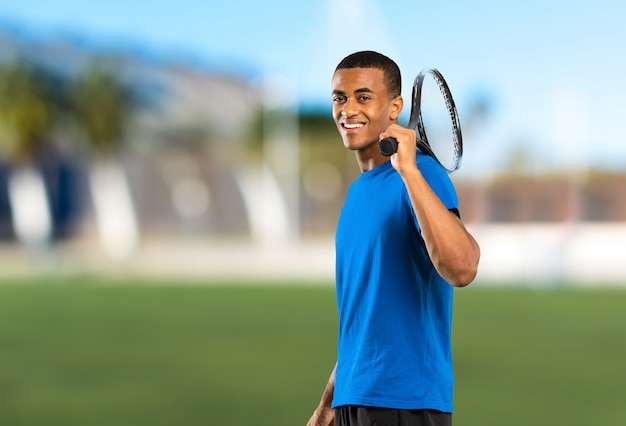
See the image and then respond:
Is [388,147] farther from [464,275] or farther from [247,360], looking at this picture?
[247,360]

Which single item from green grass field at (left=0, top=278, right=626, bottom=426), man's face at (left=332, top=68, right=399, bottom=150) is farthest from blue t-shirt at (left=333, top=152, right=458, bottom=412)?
green grass field at (left=0, top=278, right=626, bottom=426)

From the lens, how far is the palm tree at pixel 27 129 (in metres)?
53.6

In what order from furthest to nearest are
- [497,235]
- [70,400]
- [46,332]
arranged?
[497,235]
[46,332]
[70,400]

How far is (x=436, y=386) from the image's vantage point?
9.73ft

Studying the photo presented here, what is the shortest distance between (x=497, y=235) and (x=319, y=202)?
36999mm

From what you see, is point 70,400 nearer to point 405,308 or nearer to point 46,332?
point 46,332

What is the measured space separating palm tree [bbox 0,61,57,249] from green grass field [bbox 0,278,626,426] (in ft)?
107

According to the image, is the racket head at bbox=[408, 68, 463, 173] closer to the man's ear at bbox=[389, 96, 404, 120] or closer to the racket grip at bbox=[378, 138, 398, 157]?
the man's ear at bbox=[389, 96, 404, 120]

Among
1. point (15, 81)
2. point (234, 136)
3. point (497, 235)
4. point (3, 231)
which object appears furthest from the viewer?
point (234, 136)

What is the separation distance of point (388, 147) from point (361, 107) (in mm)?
307

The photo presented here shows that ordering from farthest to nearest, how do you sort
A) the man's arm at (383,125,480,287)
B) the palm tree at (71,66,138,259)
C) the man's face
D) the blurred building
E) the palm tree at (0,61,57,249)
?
the blurred building
the palm tree at (71,66,138,259)
the palm tree at (0,61,57,249)
the man's face
the man's arm at (383,125,480,287)

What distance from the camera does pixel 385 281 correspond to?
2.95 meters

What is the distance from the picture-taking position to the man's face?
120 inches

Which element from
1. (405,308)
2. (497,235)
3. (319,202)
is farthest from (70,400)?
(319,202)
